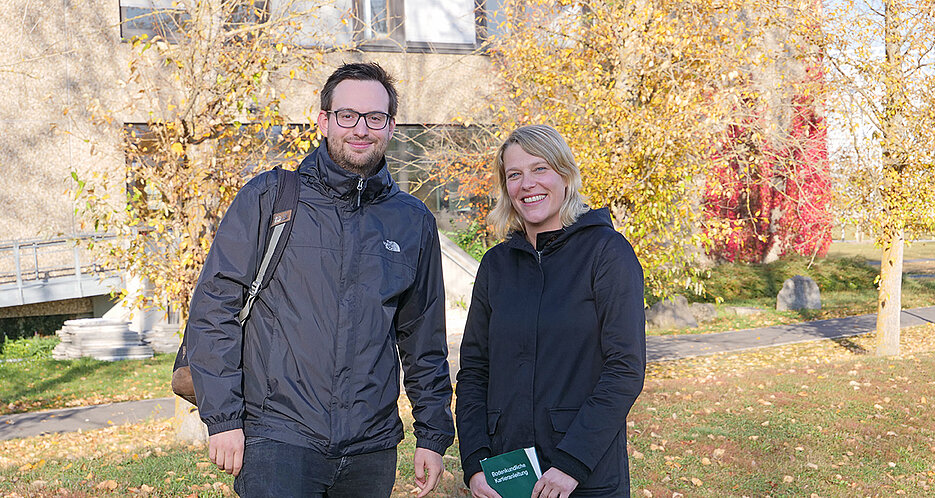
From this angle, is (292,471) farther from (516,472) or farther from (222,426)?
(516,472)

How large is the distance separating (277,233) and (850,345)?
13.9 metres

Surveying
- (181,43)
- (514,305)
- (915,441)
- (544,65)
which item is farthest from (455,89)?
(514,305)

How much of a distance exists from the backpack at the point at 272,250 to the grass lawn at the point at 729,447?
3.27 metres

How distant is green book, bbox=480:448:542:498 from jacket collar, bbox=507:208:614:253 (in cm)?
69

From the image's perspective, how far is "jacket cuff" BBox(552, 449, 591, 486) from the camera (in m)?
2.66

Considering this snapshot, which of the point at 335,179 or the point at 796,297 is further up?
the point at 335,179

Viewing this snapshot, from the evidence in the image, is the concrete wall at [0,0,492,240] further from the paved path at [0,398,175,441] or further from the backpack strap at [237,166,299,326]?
the backpack strap at [237,166,299,326]

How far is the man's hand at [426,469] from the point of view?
3145mm

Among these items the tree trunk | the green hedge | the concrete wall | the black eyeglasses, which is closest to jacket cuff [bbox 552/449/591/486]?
the black eyeglasses

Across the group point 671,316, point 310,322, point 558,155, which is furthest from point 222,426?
point 671,316

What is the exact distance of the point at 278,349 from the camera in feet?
9.31

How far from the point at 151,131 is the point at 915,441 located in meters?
7.59

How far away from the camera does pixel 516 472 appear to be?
2758mm

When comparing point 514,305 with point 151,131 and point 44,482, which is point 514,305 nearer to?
point 44,482
